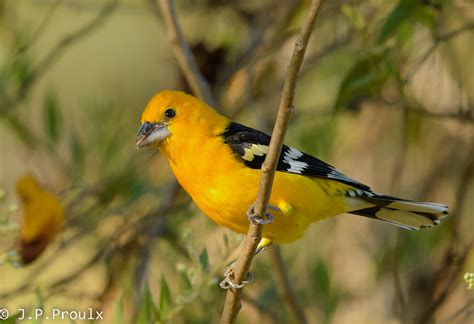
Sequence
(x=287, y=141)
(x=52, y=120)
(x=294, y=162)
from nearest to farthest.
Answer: (x=294, y=162), (x=52, y=120), (x=287, y=141)

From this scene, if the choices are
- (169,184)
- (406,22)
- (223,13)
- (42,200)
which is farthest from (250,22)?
(42,200)

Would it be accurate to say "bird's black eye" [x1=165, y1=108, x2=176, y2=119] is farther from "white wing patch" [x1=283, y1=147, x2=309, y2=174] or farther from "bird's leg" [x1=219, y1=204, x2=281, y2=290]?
"bird's leg" [x1=219, y1=204, x2=281, y2=290]

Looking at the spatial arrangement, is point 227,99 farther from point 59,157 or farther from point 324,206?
point 324,206

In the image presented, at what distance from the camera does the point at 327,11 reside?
449 centimetres

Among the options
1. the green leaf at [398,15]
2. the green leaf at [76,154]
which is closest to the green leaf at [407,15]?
the green leaf at [398,15]

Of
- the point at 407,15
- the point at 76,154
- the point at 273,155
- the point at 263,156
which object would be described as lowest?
the point at 273,155

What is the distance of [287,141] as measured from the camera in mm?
4656

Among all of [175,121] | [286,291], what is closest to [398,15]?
[175,121]

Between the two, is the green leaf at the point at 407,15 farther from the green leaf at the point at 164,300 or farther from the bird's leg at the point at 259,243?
the green leaf at the point at 164,300

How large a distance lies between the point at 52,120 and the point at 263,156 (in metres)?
1.45

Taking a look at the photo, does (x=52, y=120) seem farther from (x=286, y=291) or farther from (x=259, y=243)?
(x=259, y=243)

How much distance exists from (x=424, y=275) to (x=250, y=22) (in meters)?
1.86

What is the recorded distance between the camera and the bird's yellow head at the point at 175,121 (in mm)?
3291

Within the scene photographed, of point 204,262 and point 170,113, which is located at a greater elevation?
point 170,113
